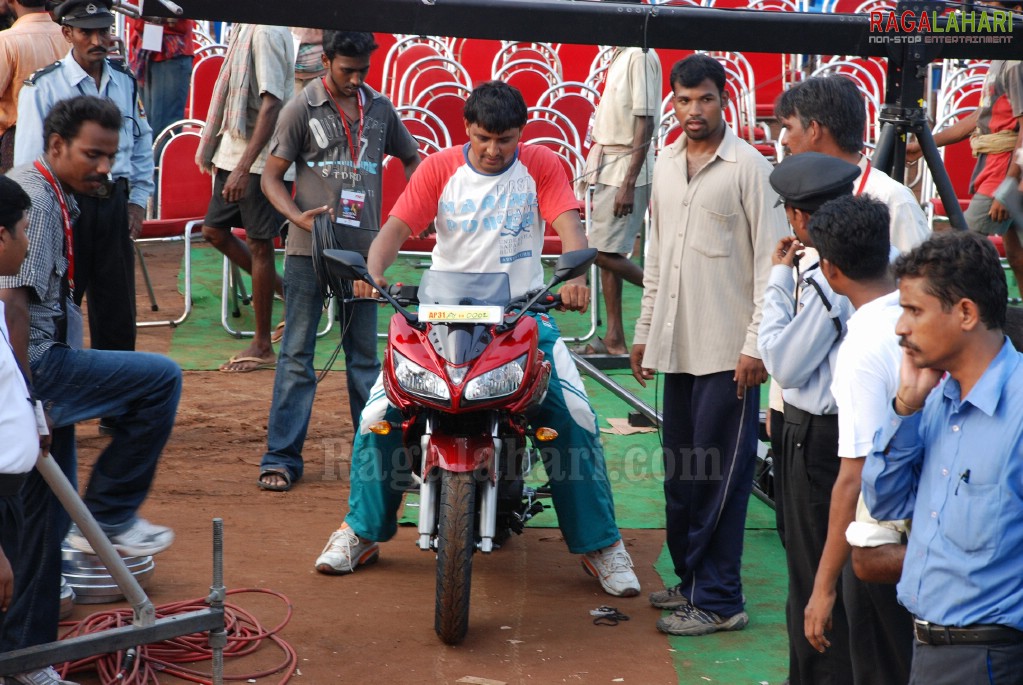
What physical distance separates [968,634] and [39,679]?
2.93m

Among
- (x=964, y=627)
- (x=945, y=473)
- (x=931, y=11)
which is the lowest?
(x=964, y=627)

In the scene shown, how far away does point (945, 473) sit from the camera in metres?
2.75

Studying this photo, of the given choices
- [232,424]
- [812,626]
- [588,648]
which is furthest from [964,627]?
[232,424]

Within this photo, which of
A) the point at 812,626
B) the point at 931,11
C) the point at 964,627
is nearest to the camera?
the point at 964,627

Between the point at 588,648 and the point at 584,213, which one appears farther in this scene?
the point at 584,213

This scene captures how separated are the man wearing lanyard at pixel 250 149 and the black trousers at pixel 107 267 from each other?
1596 millimetres

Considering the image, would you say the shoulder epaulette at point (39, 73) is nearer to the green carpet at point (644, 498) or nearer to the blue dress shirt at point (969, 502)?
the green carpet at point (644, 498)

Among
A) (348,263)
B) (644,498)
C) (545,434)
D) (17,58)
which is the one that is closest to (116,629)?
(348,263)

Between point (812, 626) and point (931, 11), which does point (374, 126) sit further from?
point (812, 626)

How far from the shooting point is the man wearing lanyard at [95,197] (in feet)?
20.2

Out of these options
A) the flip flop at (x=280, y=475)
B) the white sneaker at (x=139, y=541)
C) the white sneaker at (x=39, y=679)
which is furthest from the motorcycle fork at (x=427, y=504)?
the flip flop at (x=280, y=475)

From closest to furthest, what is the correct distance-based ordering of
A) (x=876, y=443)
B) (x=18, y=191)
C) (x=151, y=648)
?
1. (x=876, y=443)
2. (x=18, y=191)
3. (x=151, y=648)

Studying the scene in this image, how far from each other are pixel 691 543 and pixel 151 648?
81.6 inches

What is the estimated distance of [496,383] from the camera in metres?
4.62
